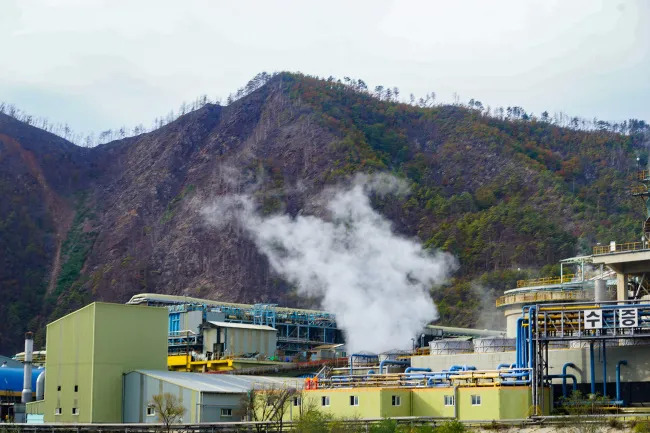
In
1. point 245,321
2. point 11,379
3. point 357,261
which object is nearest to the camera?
point 11,379

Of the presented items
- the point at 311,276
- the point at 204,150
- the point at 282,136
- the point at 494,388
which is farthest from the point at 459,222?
the point at 494,388

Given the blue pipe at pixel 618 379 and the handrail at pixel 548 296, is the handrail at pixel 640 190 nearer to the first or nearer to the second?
the handrail at pixel 548 296

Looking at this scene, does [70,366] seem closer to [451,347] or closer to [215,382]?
[215,382]

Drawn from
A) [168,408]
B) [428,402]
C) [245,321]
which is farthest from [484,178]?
[428,402]

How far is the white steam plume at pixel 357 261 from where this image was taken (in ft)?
325

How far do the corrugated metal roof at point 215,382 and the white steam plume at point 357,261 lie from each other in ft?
99.0

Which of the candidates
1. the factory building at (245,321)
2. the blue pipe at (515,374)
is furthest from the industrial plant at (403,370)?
the factory building at (245,321)

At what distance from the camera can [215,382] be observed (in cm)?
5925

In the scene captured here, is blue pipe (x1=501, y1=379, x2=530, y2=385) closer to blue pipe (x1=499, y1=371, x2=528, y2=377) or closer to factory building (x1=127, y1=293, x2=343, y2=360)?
blue pipe (x1=499, y1=371, x2=528, y2=377)

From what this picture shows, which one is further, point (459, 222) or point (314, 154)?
point (314, 154)

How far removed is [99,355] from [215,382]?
6704mm

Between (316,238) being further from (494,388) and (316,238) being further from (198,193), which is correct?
(494,388)

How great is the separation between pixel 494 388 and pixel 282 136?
11988 cm

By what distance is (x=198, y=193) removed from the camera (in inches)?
6196
